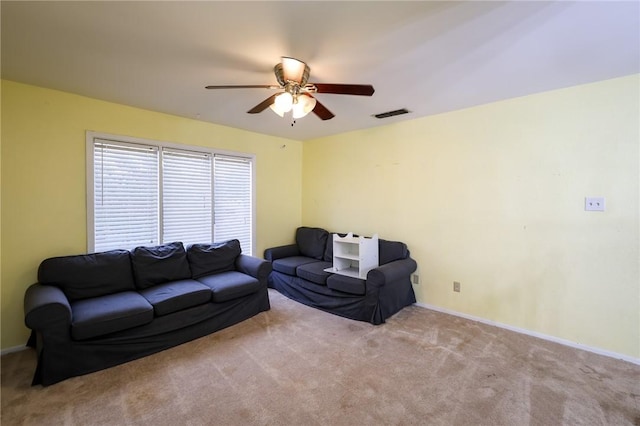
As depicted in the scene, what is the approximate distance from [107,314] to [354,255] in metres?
2.75

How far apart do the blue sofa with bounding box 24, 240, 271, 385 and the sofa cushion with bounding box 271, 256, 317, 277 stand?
550 mm

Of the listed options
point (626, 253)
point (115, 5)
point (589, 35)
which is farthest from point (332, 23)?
point (626, 253)

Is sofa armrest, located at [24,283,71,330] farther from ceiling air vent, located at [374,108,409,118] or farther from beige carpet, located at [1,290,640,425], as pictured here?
ceiling air vent, located at [374,108,409,118]

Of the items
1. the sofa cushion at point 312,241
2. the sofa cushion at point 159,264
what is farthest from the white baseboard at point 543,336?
the sofa cushion at point 159,264

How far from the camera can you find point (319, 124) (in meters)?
4.10

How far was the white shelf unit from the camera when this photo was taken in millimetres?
3582

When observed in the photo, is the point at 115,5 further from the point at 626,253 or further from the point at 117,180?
the point at 626,253

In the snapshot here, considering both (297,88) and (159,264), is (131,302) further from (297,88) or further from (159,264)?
(297,88)

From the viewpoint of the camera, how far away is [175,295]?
2.81 m

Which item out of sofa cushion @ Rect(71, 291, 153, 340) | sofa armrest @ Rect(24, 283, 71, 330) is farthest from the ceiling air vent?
sofa armrest @ Rect(24, 283, 71, 330)

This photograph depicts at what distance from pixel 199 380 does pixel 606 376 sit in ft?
10.8

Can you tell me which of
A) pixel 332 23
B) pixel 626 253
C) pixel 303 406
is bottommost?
pixel 303 406

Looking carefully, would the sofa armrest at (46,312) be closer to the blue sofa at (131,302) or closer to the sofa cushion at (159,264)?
the blue sofa at (131,302)

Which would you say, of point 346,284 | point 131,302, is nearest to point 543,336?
point 346,284
